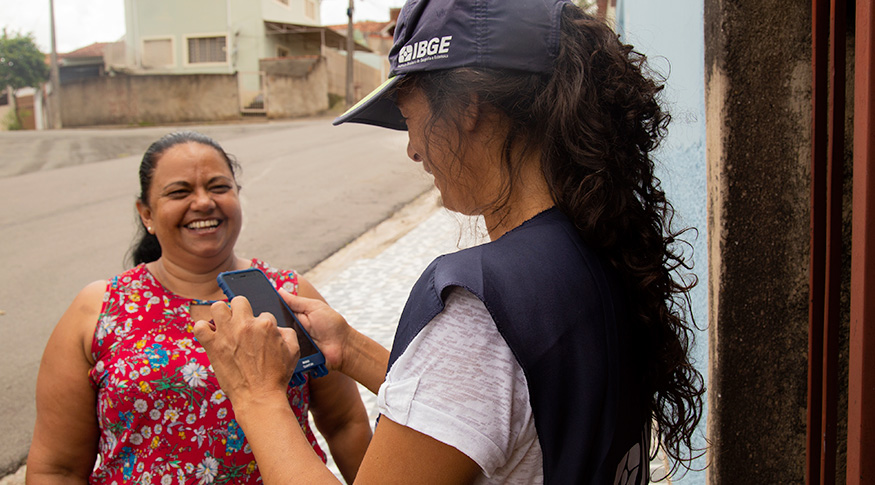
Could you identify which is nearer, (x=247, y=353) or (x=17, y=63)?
(x=247, y=353)

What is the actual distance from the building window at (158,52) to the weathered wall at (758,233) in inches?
1231

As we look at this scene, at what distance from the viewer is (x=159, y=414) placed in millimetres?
2014

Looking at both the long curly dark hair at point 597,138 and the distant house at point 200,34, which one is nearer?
the long curly dark hair at point 597,138

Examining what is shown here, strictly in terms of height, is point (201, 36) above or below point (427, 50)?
above

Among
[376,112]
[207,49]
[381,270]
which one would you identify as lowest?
[381,270]

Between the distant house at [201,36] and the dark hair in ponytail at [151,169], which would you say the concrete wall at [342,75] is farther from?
the dark hair in ponytail at [151,169]

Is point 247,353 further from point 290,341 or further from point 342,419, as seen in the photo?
point 342,419

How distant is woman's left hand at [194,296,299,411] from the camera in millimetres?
1292

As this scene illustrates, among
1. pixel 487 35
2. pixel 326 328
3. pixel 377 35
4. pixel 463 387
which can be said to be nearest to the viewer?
pixel 463 387

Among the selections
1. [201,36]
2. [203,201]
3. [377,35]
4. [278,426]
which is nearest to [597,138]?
[278,426]

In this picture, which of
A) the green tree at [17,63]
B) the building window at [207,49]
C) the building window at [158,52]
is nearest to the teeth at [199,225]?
the building window at [207,49]

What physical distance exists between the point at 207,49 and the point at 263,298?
3060cm

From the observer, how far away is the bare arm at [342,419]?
234 cm

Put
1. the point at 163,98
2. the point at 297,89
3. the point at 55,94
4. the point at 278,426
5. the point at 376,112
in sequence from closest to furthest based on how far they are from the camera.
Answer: the point at 278,426 < the point at 376,112 < the point at 163,98 < the point at 55,94 < the point at 297,89
